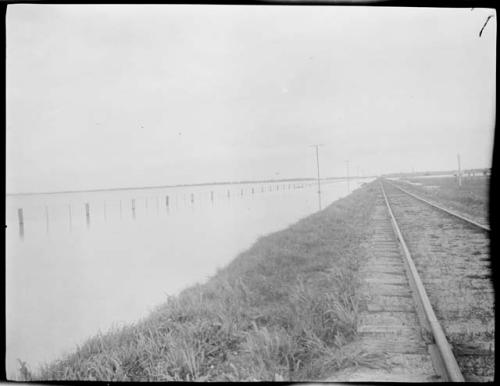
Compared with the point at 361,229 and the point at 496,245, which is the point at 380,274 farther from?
the point at 361,229

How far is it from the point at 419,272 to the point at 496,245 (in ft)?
9.14

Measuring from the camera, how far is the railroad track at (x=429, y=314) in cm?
298

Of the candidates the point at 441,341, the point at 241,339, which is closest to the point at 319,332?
the point at 241,339

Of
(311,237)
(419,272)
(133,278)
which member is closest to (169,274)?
(133,278)

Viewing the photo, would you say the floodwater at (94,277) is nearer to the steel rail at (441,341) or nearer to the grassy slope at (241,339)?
the grassy slope at (241,339)

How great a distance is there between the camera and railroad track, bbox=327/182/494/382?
2.98 m

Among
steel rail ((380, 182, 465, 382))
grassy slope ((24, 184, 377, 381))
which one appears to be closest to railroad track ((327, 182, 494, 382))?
steel rail ((380, 182, 465, 382))

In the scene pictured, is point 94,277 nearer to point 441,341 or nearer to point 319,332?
point 319,332

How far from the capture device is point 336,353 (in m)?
3.26

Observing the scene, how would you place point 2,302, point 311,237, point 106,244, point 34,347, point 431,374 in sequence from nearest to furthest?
point 431,374 < point 2,302 < point 34,347 < point 311,237 < point 106,244

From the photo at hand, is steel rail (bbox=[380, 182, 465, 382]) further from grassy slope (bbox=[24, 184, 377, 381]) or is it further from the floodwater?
the floodwater

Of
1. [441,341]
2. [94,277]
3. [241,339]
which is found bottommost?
[94,277]

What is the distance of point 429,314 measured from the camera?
369cm

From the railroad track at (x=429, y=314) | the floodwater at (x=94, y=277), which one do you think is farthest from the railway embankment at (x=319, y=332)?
the floodwater at (x=94, y=277)
